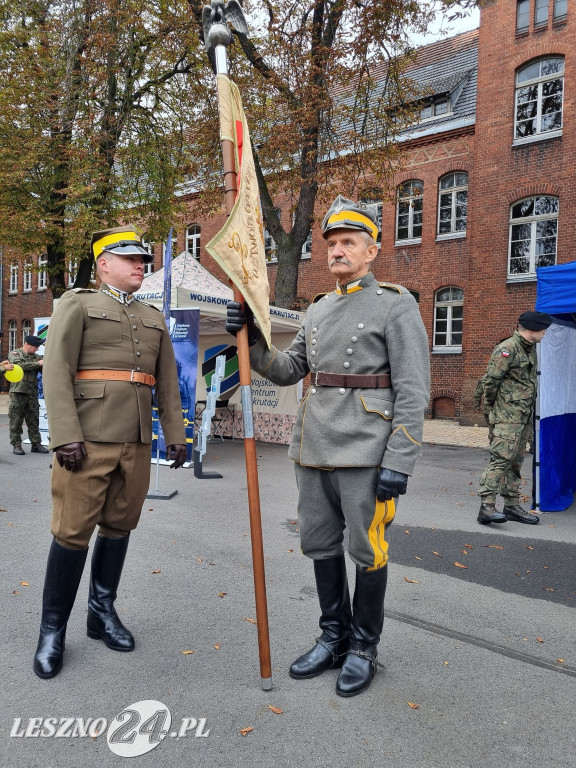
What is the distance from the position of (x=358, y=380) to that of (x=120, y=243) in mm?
1386

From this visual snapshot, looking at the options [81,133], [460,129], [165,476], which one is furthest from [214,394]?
[460,129]

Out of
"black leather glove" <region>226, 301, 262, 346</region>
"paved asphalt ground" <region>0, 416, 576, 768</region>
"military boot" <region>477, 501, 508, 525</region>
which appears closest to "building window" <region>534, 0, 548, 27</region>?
"military boot" <region>477, 501, 508, 525</region>

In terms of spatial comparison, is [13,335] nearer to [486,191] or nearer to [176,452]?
[486,191]

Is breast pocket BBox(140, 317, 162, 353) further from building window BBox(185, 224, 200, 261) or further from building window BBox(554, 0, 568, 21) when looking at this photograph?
building window BBox(185, 224, 200, 261)

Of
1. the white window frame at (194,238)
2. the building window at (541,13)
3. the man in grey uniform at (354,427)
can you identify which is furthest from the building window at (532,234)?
the man in grey uniform at (354,427)

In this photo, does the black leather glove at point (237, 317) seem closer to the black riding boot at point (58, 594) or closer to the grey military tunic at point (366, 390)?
the grey military tunic at point (366, 390)

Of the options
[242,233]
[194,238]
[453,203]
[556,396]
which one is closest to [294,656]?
[242,233]

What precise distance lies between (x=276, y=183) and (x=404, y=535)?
33.5 ft

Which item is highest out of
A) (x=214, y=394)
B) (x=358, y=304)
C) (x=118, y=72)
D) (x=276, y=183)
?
(x=118, y=72)

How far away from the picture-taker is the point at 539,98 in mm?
17422

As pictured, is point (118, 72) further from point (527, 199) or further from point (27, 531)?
point (27, 531)

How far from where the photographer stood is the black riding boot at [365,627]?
2887mm

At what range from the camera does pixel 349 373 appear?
2.92 metres

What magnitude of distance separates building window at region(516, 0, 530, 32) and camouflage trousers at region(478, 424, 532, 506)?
1586 centimetres
